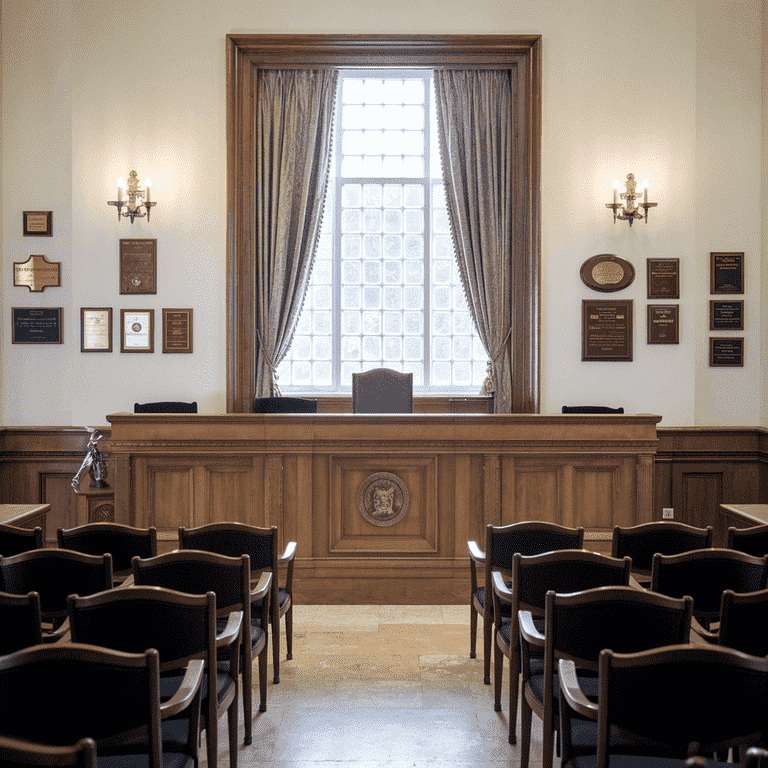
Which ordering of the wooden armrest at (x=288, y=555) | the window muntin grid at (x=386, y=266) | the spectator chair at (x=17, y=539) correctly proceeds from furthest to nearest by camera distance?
the window muntin grid at (x=386, y=266), the wooden armrest at (x=288, y=555), the spectator chair at (x=17, y=539)

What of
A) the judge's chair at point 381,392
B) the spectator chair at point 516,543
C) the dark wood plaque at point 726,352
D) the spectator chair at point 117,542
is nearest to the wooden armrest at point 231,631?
the spectator chair at point 117,542

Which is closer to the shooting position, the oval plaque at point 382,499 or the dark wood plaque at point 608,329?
the oval plaque at point 382,499

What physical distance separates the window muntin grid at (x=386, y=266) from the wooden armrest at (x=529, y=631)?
4.35 meters

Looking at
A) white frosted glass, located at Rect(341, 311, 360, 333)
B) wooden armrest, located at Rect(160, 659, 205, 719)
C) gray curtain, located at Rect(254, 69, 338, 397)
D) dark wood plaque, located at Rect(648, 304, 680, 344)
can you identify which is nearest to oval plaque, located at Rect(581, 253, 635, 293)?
dark wood plaque, located at Rect(648, 304, 680, 344)

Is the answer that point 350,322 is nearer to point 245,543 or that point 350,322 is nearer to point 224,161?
point 224,161

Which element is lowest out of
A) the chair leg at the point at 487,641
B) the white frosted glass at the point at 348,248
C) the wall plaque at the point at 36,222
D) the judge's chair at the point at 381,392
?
the chair leg at the point at 487,641

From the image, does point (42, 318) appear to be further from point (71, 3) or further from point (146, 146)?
point (71, 3)

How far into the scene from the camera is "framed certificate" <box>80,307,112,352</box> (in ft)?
19.9

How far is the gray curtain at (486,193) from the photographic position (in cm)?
631

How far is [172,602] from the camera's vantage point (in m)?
2.00

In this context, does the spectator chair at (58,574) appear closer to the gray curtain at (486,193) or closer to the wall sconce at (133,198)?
the wall sconce at (133,198)

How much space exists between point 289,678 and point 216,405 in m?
3.26

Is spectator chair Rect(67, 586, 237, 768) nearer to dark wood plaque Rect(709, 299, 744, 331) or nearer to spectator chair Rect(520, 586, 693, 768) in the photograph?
spectator chair Rect(520, 586, 693, 768)

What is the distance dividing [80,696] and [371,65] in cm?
589
